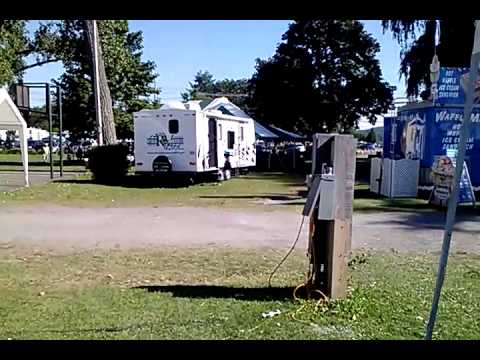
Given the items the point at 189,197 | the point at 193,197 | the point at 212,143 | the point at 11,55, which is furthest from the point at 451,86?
the point at 11,55

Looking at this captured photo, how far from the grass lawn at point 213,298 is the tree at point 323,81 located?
35443mm

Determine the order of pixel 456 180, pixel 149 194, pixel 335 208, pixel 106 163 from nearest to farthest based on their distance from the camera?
pixel 456 180 → pixel 335 208 → pixel 149 194 → pixel 106 163

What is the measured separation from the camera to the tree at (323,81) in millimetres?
42219

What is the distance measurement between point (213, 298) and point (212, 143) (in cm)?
1631

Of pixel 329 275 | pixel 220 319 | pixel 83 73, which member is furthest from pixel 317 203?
pixel 83 73

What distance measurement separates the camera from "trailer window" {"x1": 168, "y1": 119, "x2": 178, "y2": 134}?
64.7 feet

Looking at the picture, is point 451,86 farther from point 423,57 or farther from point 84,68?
point 84,68

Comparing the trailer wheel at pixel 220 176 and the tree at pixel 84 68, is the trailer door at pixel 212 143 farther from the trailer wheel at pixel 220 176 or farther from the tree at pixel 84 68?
the tree at pixel 84 68

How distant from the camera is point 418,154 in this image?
18.0m

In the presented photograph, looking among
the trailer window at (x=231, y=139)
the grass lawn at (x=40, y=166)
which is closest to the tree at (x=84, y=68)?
the grass lawn at (x=40, y=166)

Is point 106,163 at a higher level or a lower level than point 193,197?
higher

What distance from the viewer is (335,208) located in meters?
5.30

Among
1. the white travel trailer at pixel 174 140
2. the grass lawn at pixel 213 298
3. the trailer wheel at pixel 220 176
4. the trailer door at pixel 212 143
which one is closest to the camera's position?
the grass lawn at pixel 213 298
